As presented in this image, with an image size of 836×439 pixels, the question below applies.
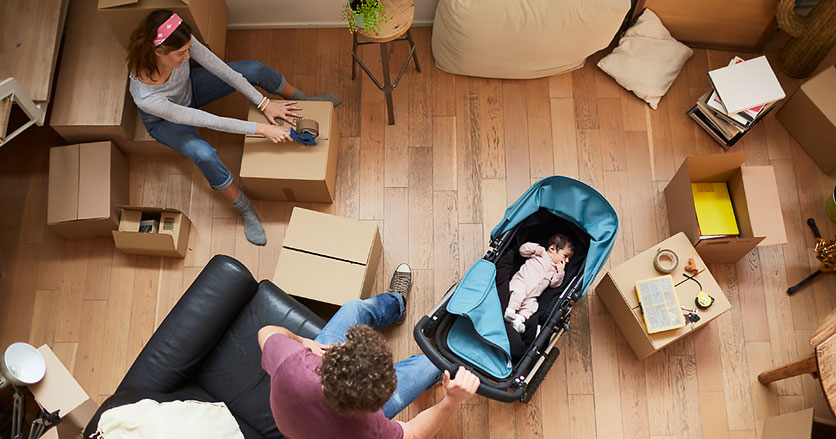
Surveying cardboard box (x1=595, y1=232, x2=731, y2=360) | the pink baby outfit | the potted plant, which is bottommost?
cardboard box (x1=595, y1=232, x2=731, y2=360)

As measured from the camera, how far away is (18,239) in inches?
116

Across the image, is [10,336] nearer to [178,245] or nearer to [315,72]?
[178,245]

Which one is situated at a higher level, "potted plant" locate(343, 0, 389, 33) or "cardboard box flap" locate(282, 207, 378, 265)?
"potted plant" locate(343, 0, 389, 33)

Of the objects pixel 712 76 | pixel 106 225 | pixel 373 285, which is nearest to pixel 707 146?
pixel 712 76

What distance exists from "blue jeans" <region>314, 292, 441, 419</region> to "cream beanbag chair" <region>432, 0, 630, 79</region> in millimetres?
1350

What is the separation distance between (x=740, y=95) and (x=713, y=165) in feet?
1.40

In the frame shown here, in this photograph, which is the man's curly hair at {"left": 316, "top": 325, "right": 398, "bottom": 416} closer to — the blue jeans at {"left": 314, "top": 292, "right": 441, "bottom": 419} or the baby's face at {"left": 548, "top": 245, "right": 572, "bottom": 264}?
the blue jeans at {"left": 314, "top": 292, "right": 441, "bottom": 419}

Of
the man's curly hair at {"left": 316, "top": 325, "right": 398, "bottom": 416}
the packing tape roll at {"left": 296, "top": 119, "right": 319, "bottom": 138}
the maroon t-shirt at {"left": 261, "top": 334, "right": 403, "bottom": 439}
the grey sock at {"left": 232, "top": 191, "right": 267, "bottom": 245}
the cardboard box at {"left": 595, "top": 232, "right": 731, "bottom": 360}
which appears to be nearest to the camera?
the man's curly hair at {"left": 316, "top": 325, "right": 398, "bottom": 416}

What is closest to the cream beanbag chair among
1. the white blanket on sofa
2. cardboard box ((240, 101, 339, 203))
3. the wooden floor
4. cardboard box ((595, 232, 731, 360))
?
the wooden floor

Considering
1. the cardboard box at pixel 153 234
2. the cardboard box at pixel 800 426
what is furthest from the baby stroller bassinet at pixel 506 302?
the cardboard box at pixel 153 234

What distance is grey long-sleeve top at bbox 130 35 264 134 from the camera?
251 centimetres

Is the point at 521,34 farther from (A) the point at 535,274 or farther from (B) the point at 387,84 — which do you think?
(A) the point at 535,274

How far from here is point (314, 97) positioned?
123 inches

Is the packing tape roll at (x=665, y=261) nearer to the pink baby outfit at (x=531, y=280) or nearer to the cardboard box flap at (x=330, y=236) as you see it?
the pink baby outfit at (x=531, y=280)
